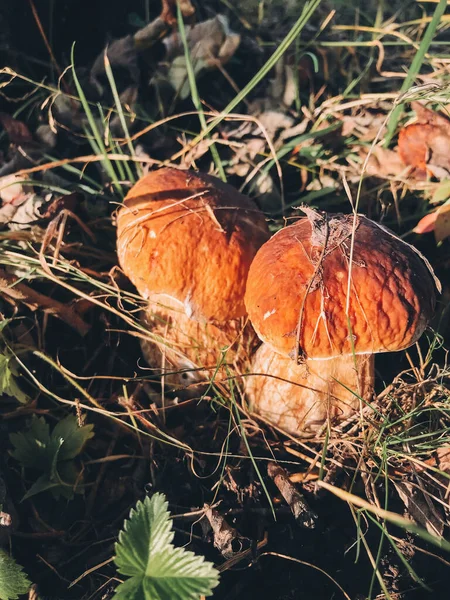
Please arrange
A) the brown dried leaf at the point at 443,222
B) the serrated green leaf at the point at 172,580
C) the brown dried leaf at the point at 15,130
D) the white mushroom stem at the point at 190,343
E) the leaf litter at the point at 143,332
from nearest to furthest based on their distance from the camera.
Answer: the serrated green leaf at the point at 172,580, the leaf litter at the point at 143,332, the white mushroom stem at the point at 190,343, the brown dried leaf at the point at 443,222, the brown dried leaf at the point at 15,130

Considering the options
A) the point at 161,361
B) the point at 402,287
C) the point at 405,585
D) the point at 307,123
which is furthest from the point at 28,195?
the point at 405,585

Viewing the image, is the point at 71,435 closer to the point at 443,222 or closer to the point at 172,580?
the point at 172,580

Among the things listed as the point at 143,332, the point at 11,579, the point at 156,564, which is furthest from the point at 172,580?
the point at 143,332

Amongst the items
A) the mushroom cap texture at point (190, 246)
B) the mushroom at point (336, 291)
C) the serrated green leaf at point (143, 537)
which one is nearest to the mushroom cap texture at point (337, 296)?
the mushroom at point (336, 291)

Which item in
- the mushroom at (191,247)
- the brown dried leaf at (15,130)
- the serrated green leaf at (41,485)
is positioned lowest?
the serrated green leaf at (41,485)

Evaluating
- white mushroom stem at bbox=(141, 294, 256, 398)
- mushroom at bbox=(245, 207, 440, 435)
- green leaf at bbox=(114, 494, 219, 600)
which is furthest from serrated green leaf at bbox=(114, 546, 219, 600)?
white mushroom stem at bbox=(141, 294, 256, 398)

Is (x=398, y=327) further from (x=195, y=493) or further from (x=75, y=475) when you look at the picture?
(x=75, y=475)

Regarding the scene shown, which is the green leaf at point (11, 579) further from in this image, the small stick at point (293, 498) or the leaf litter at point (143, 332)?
the small stick at point (293, 498)
